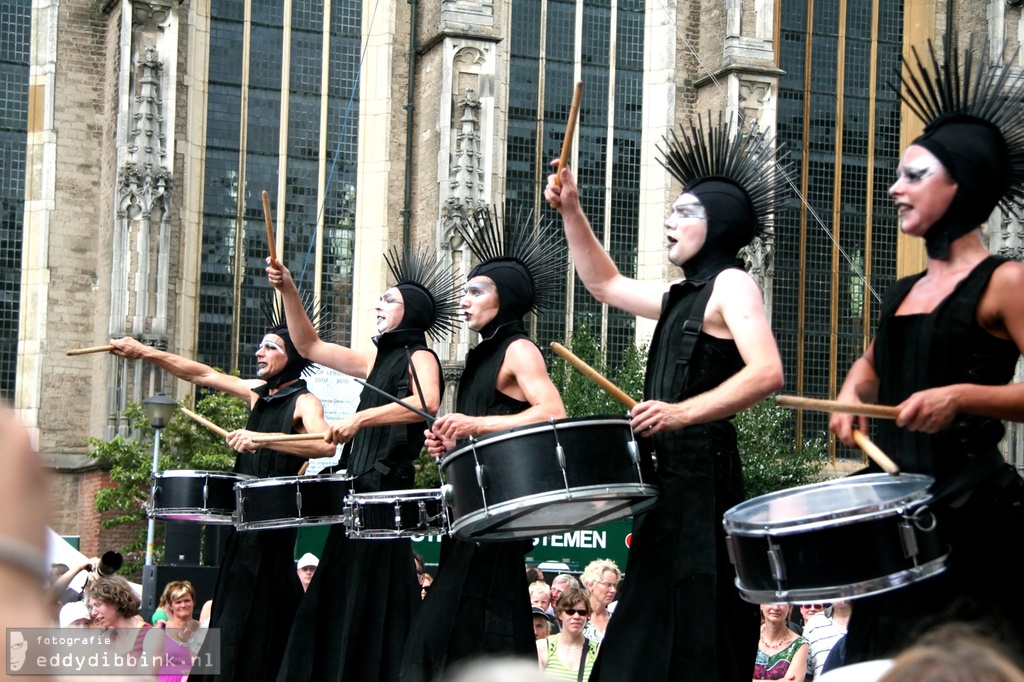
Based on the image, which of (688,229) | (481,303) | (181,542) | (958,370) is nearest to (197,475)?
(481,303)

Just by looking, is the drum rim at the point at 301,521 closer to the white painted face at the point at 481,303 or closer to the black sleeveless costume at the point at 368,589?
the black sleeveless costume at the point at 368,589

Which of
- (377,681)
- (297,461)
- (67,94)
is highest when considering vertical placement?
(67,94)

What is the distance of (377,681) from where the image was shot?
7.96m

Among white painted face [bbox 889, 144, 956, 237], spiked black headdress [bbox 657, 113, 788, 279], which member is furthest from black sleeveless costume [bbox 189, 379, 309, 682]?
white painted face [bbox 889, 144, 956, 237]

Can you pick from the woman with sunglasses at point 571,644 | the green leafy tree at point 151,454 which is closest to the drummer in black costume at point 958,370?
the woman with sunglasses at point 571,644

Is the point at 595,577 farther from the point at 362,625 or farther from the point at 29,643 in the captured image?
the point at 29,643

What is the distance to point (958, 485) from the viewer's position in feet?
14.5

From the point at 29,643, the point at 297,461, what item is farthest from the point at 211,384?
the point at 29,643

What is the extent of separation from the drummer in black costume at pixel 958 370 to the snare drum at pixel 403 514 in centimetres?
287

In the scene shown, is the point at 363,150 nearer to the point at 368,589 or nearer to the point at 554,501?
the point at 368,589

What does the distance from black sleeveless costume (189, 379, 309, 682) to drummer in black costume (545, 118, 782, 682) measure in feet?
12.2

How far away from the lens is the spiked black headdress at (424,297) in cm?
877

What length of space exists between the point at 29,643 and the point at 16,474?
331 mm

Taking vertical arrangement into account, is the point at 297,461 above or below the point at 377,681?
above
